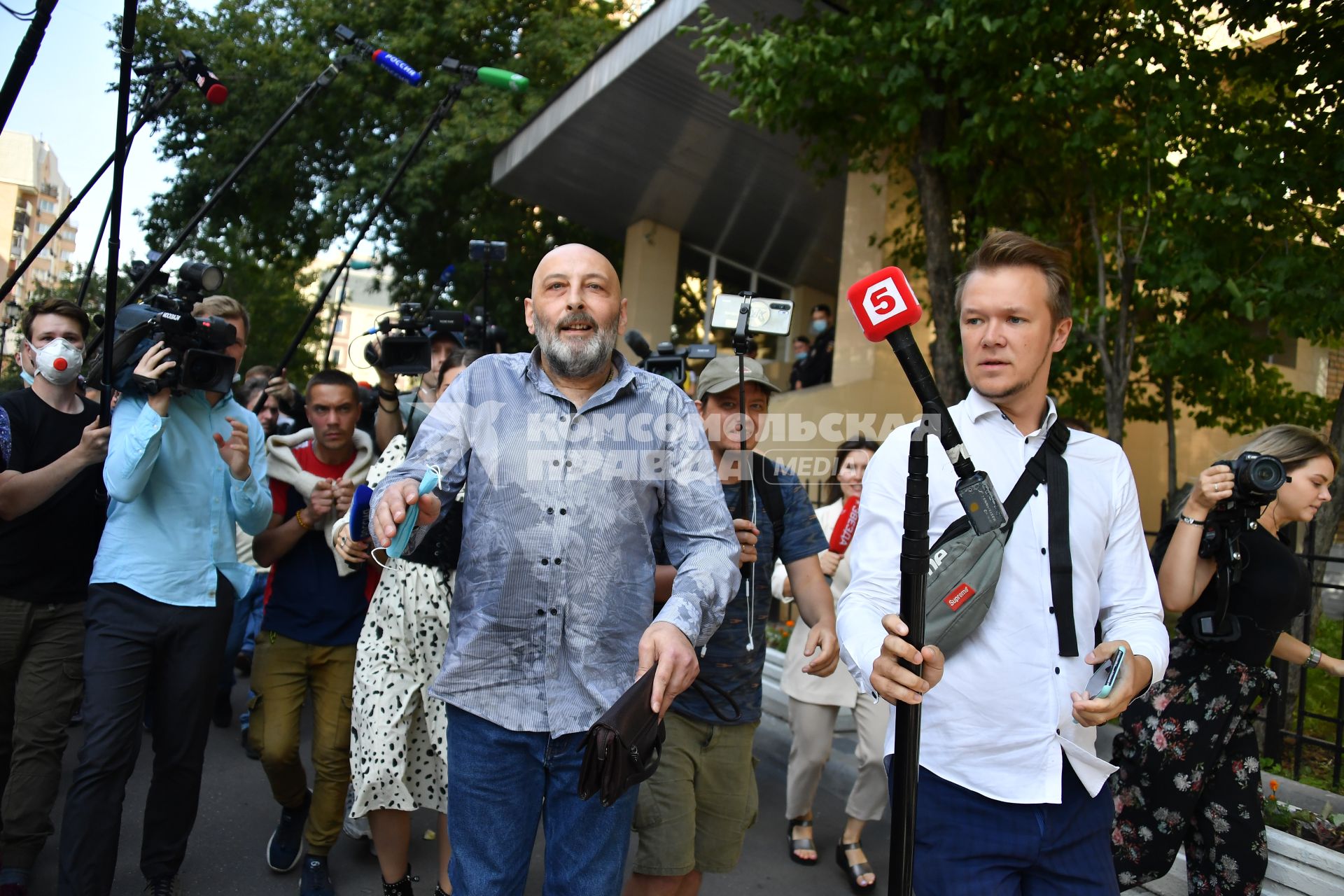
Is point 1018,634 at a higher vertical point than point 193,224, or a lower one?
lower

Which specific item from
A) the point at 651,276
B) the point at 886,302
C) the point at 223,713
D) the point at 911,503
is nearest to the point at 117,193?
the point at 886,302

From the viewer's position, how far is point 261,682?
4660 millimetres

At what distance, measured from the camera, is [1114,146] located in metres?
7.95

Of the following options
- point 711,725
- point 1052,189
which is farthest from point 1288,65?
point 711,725

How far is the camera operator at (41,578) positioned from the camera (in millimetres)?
4047

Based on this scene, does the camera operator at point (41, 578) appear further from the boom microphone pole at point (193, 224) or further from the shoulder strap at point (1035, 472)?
the shoulder strap at point (1035, 472)

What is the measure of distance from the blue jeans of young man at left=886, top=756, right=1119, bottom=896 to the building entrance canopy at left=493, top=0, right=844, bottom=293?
9.65 metres

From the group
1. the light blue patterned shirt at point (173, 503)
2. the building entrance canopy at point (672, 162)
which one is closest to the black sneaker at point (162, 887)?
the light blue patterned shirt at point (173, 503)

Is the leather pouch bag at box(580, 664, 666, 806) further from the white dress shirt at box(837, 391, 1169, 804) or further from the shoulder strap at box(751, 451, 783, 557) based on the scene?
the shoulder strap at box(751, 451, 783, 557)

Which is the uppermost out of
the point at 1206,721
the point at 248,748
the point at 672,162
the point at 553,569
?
the point at 672,162

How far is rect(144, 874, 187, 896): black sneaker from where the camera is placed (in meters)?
4.08

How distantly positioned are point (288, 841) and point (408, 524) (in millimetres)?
3005

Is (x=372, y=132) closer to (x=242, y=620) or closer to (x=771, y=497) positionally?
(x=242, y=620)

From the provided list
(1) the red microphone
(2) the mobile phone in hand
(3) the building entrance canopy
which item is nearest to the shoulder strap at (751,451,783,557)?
(1) the red microphone
